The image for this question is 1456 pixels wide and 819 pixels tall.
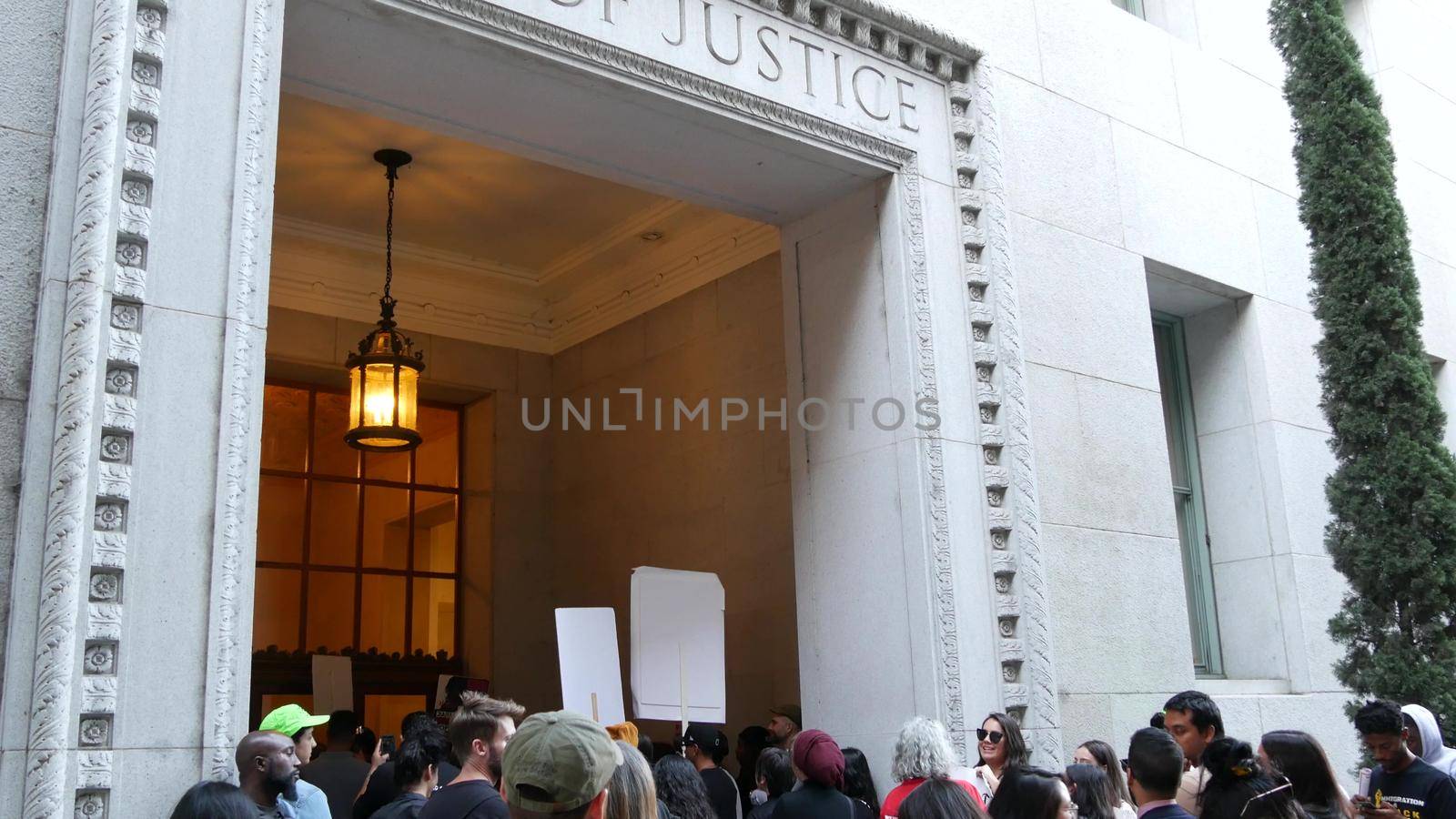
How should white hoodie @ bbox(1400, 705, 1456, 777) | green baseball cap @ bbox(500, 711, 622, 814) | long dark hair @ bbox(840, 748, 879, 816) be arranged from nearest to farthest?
green baseball cap @ bbox(500, 711, 622, 814) < white hoodie @ bbox(1400, 705, 1456, 777) < long dark hair @ bbox(840, 748, 879, 816)

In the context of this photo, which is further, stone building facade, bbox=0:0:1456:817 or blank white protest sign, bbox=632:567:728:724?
blank white protest sign, bbox=632:567:728:724

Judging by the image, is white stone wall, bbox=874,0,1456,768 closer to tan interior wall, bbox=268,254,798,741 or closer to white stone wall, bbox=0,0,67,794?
tan interior wall, bbox=268,254,798,741

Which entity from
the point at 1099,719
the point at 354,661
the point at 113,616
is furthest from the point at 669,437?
the point at 113,616

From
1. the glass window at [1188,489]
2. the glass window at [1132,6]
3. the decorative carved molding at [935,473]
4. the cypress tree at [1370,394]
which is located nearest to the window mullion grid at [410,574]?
the decorative carved molding at [935,473]

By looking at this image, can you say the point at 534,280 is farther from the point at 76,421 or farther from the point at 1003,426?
the point at 76,421

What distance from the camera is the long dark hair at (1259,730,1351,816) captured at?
451 centimetres

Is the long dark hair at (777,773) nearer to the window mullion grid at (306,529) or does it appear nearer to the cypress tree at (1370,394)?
the cypress tree at (1370,394)

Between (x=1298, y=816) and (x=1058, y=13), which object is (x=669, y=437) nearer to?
(x=1058, y=13)

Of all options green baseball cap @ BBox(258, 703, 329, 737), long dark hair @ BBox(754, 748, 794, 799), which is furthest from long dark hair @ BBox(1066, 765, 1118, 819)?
green baseball cap @ BBox(258, 703, 329, 737)

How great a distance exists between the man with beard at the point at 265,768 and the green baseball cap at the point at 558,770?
7.35ft

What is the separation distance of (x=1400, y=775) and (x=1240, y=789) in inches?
65.4

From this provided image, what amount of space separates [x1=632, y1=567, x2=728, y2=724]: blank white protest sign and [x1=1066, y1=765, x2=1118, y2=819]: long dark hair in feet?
9.44

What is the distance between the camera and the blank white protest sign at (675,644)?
6949 millimetres

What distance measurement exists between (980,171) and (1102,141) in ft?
4.94
